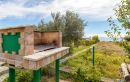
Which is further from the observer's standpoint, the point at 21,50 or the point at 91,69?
the point at 91,69

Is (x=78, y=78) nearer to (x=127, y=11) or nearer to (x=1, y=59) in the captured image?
(x=127, y=11)

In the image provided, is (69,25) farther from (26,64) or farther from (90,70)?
(26,64)

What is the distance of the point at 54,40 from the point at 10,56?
2.24 meters

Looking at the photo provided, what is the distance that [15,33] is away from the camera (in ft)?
14.6

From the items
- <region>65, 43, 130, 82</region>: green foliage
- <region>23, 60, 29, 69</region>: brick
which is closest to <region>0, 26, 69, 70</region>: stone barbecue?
<region>23, 60, 29, 69</region>: brick

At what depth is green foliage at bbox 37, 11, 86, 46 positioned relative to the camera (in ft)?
50.3

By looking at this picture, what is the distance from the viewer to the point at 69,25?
51.9 ft

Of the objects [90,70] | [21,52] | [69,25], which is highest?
[69,25]

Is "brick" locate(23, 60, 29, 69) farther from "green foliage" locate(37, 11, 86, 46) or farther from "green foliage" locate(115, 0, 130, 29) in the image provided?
"green foliage" locate(37, 11, 86, 46)

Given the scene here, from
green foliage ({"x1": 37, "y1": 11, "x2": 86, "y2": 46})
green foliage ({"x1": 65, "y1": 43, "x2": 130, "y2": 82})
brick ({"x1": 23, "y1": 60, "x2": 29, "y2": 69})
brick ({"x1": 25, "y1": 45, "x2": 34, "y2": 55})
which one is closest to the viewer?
brick ({"x1": 23, "y1": 60, "x2": 29, "y2": 69})

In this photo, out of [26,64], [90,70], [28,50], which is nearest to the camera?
[26,64]

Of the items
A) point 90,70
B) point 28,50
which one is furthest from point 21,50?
point 90,70

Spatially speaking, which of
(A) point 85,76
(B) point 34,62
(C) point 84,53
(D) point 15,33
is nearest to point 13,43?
(D) point 15,33

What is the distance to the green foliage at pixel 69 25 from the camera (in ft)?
50.3
